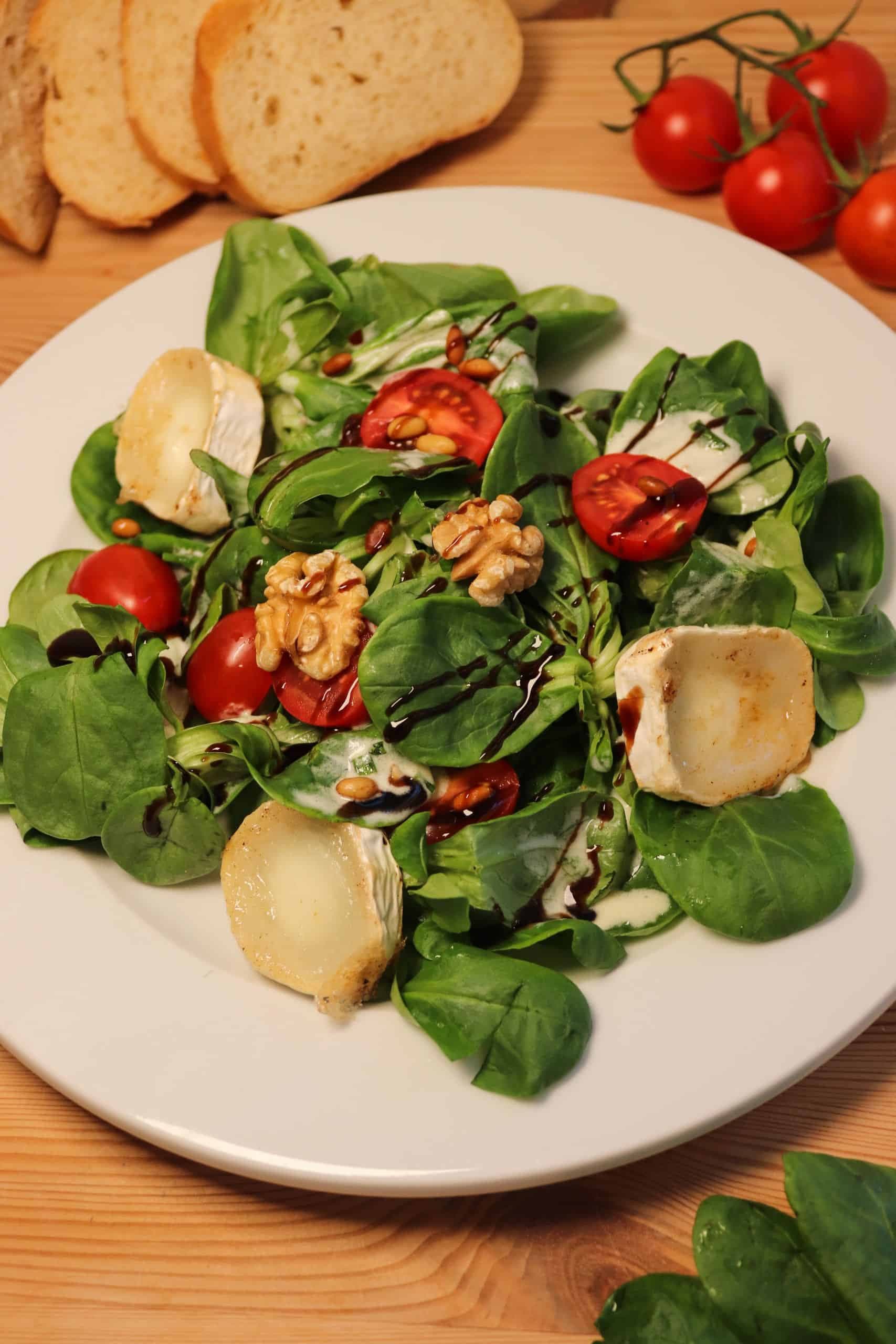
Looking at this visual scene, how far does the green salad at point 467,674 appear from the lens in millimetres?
1747

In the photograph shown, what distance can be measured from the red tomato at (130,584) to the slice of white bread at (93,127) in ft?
4.36

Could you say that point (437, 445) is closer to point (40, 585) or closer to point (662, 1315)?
point (40, 585)

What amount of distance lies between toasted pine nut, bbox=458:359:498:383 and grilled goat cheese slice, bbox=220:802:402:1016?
95 centimetres

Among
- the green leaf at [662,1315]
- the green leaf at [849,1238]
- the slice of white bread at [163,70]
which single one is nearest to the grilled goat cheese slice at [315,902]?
the green leaf at [662,1315]

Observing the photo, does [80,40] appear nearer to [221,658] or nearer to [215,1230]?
[221,658]

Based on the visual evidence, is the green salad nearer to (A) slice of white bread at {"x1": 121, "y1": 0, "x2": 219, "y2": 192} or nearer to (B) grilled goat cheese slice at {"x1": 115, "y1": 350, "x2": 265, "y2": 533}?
(B) grilled goat cheese slice at {"x1": 115, "y1": 350, "x2": 265, "y2": 533}

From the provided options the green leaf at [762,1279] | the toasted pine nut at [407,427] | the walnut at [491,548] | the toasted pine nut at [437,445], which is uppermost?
the toasted pine nut at [407,427]

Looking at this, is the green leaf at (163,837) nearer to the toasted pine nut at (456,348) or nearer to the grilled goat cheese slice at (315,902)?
the grilled goat cheese slice at (315,902)

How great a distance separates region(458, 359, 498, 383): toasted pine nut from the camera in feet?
7.28

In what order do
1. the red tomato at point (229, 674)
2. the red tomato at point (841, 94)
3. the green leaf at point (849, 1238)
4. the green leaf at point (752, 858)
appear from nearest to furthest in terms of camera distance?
the green leaf at point (849, 1238), the green leaf at point (752, 858), the red tomato at point (229, 674), the red tomato at point (841, 94)

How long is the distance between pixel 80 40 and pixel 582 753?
8.13 ft

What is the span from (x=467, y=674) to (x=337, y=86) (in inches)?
74.9

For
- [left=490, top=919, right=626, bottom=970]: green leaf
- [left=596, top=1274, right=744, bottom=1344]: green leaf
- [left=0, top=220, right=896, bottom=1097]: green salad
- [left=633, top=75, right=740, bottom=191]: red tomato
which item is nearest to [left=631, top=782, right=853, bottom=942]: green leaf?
[left=0, top=220, right=896, bottom=1097]: green salad

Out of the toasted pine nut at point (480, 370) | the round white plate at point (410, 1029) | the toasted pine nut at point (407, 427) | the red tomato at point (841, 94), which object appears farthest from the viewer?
the red tomato at point (841, 94)
